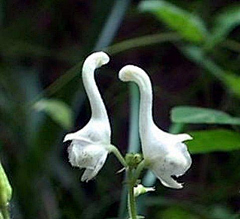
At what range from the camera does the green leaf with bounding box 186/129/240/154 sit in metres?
0.93

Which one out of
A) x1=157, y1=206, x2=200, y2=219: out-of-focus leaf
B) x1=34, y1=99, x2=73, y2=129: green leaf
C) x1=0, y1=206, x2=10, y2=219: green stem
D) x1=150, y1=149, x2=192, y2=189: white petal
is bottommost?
x1=157, y1=206, x2=200, y2=219: out-of-focus leaf

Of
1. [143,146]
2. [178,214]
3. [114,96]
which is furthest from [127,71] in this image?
[114,96]

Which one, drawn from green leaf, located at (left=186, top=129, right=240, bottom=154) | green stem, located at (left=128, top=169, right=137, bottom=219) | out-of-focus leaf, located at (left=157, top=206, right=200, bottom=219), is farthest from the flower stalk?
out-of-focus leaf, located at (left=157, top=206, right=200, bottom=219)

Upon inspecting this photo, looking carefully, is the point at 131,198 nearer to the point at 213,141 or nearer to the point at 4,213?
the point at 4,213

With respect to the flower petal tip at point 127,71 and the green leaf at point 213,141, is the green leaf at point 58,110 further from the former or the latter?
the flower petal tip at point 127,71

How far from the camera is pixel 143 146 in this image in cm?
61

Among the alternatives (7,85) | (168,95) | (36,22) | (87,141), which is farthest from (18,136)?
(87,141)

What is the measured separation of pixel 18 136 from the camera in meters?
1.64

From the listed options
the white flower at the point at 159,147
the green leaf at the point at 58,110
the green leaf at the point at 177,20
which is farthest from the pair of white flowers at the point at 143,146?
the green leaf at the point at 58,110

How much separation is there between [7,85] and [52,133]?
32cm

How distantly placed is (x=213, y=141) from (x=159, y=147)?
1.14 feet

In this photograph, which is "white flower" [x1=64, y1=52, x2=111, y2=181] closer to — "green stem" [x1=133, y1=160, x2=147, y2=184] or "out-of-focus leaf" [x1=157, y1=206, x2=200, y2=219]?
"green stem" [x1=133, y1=160, x2=147, y2=184]

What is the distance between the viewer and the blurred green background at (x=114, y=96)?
132 cm

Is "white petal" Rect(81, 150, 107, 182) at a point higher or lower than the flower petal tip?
lower
